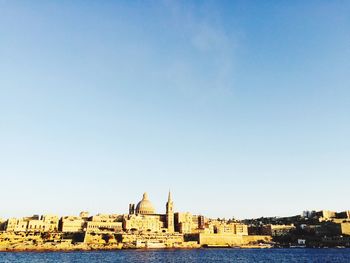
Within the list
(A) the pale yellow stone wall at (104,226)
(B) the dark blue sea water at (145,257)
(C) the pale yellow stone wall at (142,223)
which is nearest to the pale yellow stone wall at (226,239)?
(C) the pale yellow stone wall at (142,223)

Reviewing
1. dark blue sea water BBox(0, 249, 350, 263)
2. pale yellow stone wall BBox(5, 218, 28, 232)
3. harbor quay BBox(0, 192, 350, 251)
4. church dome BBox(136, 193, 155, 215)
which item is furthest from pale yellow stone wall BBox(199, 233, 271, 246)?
pale yellow stone wall BBox(5, 218, 28, 232)

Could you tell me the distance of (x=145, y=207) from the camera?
110188mm

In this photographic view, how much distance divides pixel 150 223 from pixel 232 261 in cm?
4508

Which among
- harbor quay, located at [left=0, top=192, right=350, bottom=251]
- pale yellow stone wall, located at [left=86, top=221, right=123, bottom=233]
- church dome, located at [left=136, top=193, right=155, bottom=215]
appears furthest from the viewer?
church dome, located at [left=136, top=193, right=155, bottom=215]

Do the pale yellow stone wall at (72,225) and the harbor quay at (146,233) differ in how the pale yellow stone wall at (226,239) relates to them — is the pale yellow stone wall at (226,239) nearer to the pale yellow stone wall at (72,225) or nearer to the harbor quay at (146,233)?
the harbor quay at (146,233)

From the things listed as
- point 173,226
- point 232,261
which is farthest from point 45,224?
point 232,261

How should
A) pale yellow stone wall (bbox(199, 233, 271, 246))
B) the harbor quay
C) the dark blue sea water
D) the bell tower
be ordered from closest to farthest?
1. the dark blue sea water
2. the harbor quay
3. pale yellow stone wall (bbox(199, 233, 271, 246))
4. the bell tower

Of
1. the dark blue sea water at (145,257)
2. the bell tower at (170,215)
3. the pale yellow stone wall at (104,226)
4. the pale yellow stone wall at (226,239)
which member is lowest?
the dark blue sea water at (145,257)

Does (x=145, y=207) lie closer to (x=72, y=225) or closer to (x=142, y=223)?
(x=142, y=223)

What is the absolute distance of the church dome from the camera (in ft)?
358

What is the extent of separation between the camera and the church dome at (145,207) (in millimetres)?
109000

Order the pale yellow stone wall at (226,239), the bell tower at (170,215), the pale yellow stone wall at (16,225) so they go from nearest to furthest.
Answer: the pale yellow stone wall at (16,225) → the pale yellow stone wall at (226,239) → the bell tower at (170,215)

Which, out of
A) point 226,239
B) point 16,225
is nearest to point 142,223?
point 226,239

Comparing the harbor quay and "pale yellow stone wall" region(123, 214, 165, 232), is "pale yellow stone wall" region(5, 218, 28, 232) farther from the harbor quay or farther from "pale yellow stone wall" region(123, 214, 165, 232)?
"pale yellow stone wall" region(123, 214, 165, 232)
